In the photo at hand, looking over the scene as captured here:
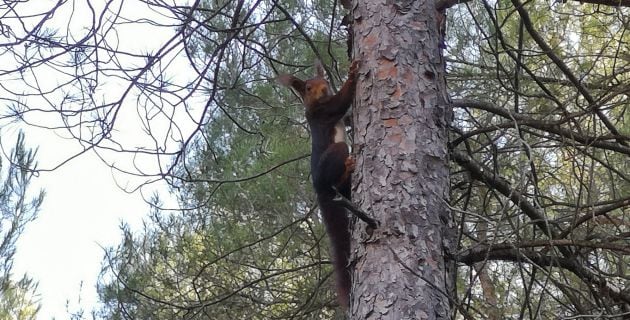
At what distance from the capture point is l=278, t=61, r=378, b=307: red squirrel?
2461 millimetres

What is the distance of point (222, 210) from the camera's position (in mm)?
4281

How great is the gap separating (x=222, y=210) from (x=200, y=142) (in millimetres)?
401

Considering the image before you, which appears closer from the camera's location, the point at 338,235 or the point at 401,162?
the point at 401,162

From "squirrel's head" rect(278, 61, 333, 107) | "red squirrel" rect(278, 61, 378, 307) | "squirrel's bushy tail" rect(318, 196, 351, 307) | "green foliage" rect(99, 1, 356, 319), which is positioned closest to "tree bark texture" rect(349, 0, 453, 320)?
"red squirrel" rect(278, 61, 378, 307)

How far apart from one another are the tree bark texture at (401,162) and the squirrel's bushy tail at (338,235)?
0.58 meters

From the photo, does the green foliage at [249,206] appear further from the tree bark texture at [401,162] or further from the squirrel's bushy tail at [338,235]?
the tree bark texture at [401,162]

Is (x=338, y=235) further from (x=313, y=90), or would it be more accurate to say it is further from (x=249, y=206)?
(x=249, y=206)

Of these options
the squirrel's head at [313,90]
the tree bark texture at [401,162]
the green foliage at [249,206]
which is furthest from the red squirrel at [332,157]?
the green foliage at [249,206]

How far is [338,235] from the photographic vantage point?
265 cm

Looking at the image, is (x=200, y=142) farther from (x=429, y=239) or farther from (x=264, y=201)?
(x=429, y=239)

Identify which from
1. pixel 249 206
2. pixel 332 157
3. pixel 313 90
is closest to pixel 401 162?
pixel 332 157

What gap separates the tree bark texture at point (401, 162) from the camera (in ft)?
5.80

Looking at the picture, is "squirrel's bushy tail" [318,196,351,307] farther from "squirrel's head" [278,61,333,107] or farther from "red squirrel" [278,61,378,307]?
"squirrel's head" [278,61,333,107]

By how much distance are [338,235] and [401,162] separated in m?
0.80
